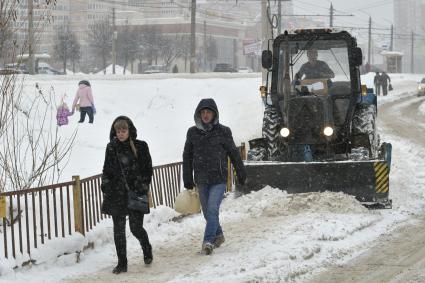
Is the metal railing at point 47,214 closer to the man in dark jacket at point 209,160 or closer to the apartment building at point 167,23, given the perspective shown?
the man in dark jacket at point 209,160

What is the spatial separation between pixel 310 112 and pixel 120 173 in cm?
489

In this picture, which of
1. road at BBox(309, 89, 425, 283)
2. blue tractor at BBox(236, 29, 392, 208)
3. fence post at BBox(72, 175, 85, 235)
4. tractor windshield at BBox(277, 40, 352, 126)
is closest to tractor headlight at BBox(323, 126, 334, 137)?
blue tractor at BBox(236, 29, 392, 208)

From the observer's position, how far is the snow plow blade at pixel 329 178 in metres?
11.0

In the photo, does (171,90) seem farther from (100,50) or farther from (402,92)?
(100,50)

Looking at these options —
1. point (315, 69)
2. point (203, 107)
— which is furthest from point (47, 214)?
point (315, 69)

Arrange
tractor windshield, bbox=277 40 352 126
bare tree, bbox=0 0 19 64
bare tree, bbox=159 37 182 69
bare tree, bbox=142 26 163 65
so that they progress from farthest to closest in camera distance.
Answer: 1. bare tree, bbox=159 37 182 69
2. bare tree, bbox=142 26 163 65
3. tractor windshield, bbox=277 40 352 126
4. bare tree, bbox=0 0 19 64

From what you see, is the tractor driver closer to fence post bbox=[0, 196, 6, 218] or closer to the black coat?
the black coat

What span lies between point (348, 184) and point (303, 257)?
3359 mm

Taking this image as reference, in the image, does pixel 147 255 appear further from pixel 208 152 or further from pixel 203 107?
pixel 203 107

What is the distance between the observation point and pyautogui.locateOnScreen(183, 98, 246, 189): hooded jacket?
27.8ft

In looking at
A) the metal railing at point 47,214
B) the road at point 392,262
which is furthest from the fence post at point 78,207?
the road at point 392,262

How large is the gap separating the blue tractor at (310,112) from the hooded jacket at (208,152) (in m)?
2.98

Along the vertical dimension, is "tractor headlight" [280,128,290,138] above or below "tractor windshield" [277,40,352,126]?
below

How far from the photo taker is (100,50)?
295 feet
